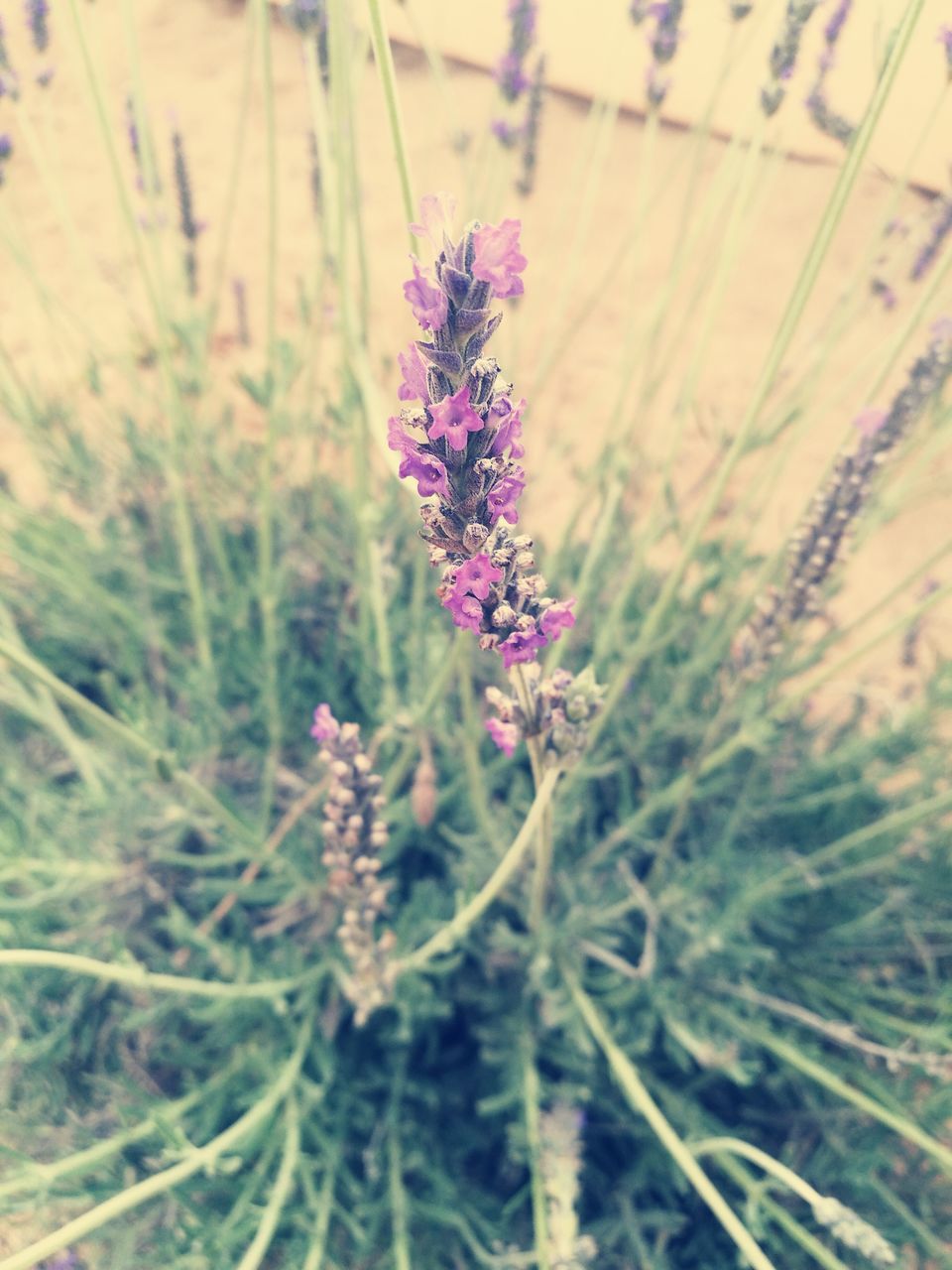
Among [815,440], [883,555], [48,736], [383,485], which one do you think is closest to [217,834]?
[48,736]

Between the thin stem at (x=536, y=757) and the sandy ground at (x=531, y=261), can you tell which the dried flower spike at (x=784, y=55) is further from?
the sandy ground at (x=531, y=261)

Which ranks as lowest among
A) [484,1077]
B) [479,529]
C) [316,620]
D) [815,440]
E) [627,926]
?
[484,1077]

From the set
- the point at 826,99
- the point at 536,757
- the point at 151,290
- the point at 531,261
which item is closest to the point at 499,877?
the point at 536,757

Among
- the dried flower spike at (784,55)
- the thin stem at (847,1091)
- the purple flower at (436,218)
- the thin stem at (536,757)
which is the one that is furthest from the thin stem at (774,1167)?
the dried flower spike at (784,55)

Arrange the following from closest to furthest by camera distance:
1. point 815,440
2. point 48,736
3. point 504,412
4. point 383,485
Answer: point 504,412 → point 48,736 → point 383,485 → point 815,440

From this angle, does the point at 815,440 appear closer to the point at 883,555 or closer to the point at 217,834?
the point at 883,555

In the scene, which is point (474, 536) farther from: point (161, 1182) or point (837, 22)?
point (837, 22)
